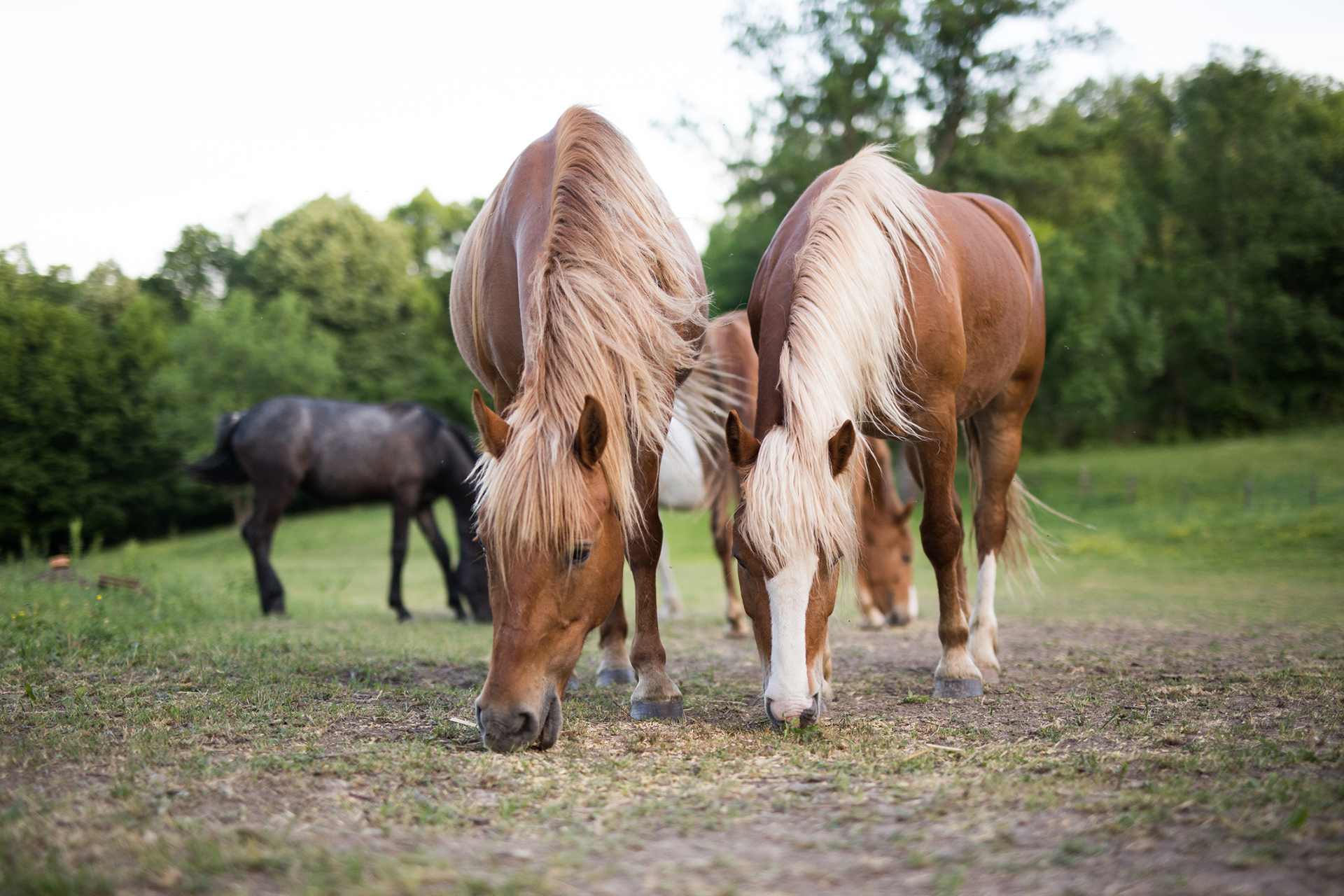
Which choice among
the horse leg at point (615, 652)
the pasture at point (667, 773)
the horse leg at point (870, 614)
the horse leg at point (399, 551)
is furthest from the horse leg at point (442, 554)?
the horse leg at point (615, 652)

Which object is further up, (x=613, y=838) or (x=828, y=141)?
(x=828, y=141)

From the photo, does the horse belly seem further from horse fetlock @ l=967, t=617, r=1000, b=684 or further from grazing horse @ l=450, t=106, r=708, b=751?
grazing horse @ l=450, t=106, r=708, b=751

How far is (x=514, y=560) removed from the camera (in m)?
2.85

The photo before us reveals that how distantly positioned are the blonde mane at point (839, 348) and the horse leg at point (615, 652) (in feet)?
5.85

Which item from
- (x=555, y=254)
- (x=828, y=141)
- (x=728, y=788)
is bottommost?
(x=728, y=788)

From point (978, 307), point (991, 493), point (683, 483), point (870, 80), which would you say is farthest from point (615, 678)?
point (870, 80)

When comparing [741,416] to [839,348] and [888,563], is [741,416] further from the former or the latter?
[839,348]

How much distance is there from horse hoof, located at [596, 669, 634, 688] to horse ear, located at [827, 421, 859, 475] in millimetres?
2084

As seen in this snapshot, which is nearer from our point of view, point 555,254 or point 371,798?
point 371,798

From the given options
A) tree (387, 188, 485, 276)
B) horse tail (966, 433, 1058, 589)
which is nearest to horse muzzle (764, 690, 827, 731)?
horse tail (966, 433, 1058, 589)

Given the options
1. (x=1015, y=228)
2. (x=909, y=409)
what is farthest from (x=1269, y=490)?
(x=909, y=409)

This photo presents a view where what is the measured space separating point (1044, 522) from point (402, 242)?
3029 cm

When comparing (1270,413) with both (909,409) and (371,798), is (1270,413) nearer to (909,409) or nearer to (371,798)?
(909,409)

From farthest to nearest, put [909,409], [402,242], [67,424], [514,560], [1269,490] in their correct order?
[402,242]
[67,424]
[1269,490]
[909,409]
[514,560]
